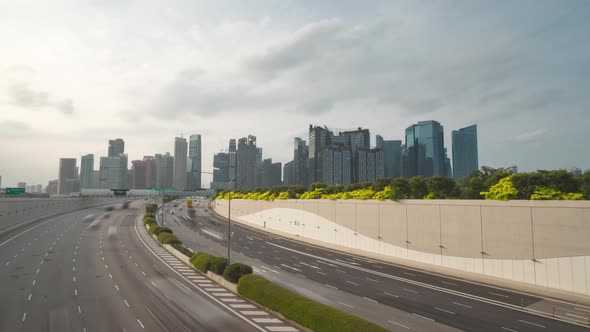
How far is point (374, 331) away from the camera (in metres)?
19.5

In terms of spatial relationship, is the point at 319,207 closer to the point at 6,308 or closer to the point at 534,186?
the point at 534,186

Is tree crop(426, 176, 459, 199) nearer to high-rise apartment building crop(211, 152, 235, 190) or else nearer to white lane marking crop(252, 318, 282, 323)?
high-rise apartment building crop(211, 152, 235, 190)

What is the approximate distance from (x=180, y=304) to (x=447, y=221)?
111 ft

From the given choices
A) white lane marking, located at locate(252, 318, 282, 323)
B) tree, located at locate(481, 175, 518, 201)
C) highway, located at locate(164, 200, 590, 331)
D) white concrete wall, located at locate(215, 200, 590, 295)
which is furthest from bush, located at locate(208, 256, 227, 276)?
tree, located at locate(481, 175, 518, 201)

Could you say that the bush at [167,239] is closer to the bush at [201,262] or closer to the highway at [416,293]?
the highway at [416,293]

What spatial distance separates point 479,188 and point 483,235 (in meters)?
11.7

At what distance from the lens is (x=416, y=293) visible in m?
34.7

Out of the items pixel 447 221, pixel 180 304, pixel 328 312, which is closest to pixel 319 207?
pixel 447 221

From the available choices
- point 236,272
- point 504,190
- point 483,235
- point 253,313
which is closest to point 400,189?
point 483,235

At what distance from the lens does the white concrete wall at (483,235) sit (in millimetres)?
33844

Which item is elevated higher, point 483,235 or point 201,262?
point 483,235

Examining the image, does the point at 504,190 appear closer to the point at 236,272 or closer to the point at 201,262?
the point at 236,272

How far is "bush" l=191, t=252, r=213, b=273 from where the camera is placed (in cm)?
4259

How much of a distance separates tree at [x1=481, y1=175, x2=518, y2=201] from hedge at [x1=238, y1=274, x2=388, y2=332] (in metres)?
28.3
